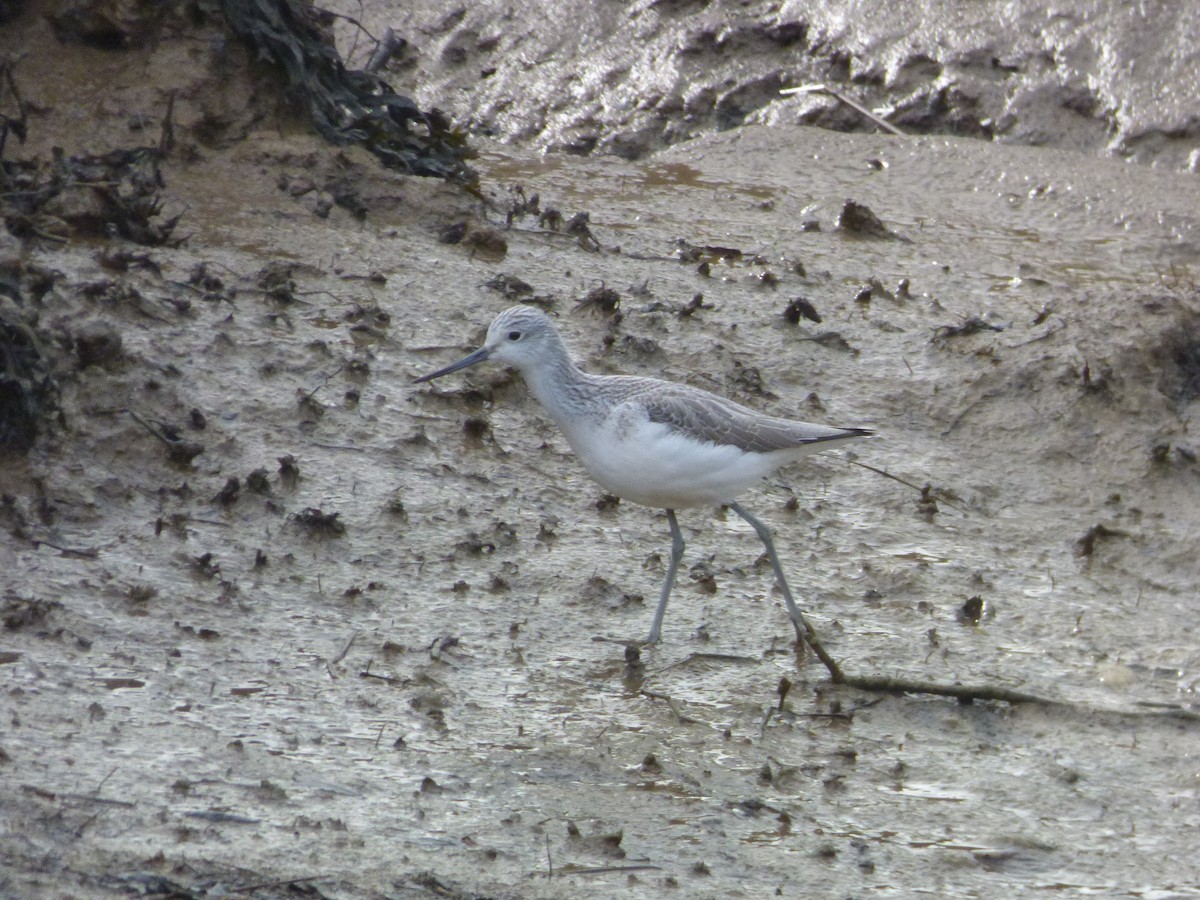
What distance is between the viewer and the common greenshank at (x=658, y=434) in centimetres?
522

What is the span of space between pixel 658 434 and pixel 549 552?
74cm

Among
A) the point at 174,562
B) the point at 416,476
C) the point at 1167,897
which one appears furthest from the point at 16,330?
the point at 1167,897

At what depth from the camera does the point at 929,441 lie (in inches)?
267

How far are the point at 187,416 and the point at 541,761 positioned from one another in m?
2.26

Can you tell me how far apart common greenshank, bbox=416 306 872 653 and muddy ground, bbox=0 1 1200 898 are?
17.2 inches

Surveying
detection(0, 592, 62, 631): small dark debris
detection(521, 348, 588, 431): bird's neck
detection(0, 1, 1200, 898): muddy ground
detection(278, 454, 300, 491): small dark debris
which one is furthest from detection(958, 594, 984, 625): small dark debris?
detection(0, 592, 62, 631): small dark debris

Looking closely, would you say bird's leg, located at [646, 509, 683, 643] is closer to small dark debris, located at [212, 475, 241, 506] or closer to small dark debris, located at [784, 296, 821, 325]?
small dark debris, located at [212, 475, 241, 506]

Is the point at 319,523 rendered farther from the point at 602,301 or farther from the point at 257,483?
the point at 602,301

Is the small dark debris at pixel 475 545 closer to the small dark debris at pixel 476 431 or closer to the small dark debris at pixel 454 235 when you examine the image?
Answer: the small dark debris at pixel 476 431

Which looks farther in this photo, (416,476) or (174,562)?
(416,476)

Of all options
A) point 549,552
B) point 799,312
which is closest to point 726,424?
point 549,552

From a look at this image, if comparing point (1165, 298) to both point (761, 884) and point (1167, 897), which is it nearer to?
point (1167, 897)

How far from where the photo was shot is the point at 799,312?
7.41 metres

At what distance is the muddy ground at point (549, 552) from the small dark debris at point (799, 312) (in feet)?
0.20
